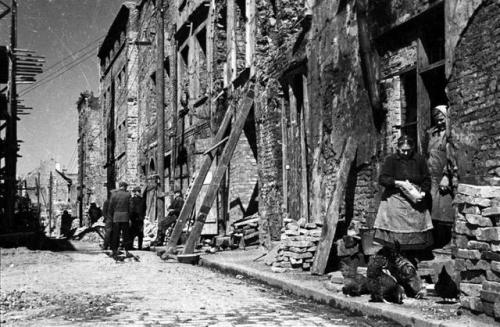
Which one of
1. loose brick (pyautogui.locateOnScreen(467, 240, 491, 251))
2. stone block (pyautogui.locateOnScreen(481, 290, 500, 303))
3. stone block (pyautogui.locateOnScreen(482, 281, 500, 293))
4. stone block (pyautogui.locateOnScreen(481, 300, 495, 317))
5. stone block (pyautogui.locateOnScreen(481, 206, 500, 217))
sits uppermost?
stone block (pyautogui.locateOnScreen(481, 206, 500, 217))

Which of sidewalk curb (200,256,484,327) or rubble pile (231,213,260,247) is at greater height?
rubble pile (231,213,260,247)

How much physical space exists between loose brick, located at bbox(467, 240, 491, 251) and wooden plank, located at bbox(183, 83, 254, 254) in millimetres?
8558

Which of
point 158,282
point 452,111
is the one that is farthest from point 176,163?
point 452,111

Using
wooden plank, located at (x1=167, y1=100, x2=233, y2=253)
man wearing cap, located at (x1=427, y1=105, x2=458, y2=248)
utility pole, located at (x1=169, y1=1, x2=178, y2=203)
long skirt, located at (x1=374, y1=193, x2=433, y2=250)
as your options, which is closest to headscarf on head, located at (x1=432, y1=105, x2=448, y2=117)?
man wearing cap, located at (x1=427, y1=105, x2=458, y2=248)

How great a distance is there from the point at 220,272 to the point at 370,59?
4504 mm

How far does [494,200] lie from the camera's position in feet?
17.5

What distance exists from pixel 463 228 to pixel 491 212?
15.1 inches

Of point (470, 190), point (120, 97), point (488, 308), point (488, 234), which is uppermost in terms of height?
point (120, 97)

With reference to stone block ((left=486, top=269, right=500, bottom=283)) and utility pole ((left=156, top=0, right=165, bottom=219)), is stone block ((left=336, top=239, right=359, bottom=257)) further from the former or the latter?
utility pole ((left=156, top=0, right=165, bottom=219))

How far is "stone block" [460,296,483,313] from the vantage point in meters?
5.23

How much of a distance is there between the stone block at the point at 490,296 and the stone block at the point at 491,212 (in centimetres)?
64

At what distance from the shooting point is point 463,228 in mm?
5629

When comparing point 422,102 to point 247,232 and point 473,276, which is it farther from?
point 247,232

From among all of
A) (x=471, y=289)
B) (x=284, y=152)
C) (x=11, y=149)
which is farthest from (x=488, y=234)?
(x=11, y=149)
